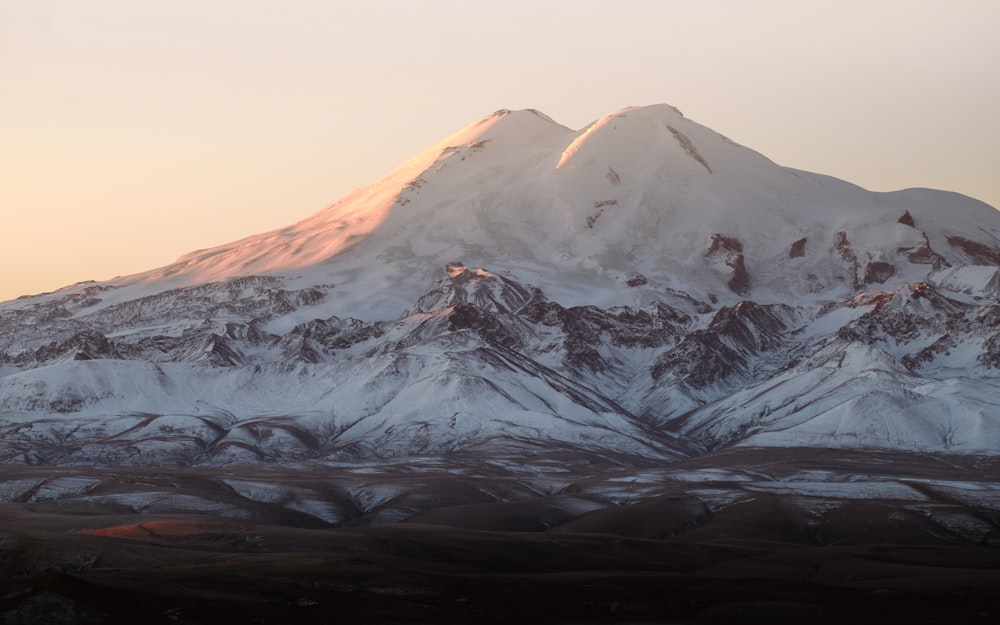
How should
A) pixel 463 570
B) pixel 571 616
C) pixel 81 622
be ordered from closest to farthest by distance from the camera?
pixel 81 622 < pixel 571 616 < pixel 463 570

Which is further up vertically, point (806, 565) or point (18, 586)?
point (18, 586)

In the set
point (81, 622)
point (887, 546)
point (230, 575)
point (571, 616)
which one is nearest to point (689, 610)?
point (571, 616)

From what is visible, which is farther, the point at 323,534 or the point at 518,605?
the point at 323,534

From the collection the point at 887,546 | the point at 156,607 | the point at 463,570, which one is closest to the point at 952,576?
the point at 887,546

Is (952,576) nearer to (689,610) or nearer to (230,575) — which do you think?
(689,610)

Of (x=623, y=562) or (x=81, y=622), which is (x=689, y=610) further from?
(x=81, y=622)

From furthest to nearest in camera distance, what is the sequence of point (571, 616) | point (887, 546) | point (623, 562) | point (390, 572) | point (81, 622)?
point (887, 546) < point (623, 562) < point (390, 572) < point (571, 616) < point (81, 622)

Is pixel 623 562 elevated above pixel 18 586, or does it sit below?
below

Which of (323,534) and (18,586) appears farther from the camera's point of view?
(323,534)

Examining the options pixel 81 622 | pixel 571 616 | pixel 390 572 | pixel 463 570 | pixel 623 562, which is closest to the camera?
pixel 81 622
